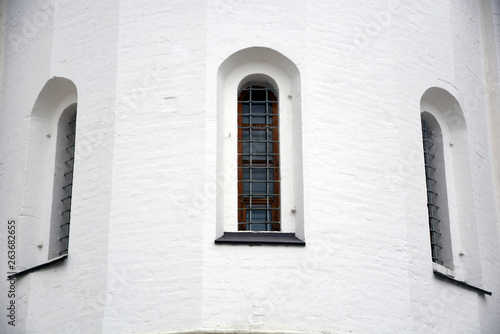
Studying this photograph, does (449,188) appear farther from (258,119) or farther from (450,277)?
(258,119)

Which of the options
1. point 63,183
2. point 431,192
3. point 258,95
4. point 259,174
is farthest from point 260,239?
point 63,183

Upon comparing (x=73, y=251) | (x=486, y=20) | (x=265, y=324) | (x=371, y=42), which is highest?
(x=486, y=20)

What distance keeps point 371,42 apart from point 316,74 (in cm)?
112

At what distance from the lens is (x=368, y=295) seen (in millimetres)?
17641

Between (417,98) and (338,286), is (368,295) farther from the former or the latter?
(417,98)

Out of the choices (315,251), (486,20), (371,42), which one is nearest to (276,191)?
(315,251)

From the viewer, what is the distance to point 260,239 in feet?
58.1

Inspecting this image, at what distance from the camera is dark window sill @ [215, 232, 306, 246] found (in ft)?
57.7

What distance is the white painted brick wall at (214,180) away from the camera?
57.3 ft

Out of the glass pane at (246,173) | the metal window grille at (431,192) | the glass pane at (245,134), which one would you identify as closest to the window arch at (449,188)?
the metal window grille at (431,192)

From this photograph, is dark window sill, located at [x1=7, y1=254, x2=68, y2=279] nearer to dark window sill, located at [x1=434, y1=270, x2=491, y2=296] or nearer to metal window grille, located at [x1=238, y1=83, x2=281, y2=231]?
metal window grille, located at [x1=238, y1=83, x2=281, y2=231]

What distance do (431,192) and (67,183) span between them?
5743 mm

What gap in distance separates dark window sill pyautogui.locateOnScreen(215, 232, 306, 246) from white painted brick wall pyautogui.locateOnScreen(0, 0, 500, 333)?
0.31 ft

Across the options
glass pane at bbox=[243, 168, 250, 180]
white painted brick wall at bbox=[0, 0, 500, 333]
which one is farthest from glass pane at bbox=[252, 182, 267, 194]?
white painted brick wall at bbox=[0, 0, 500, 333]
